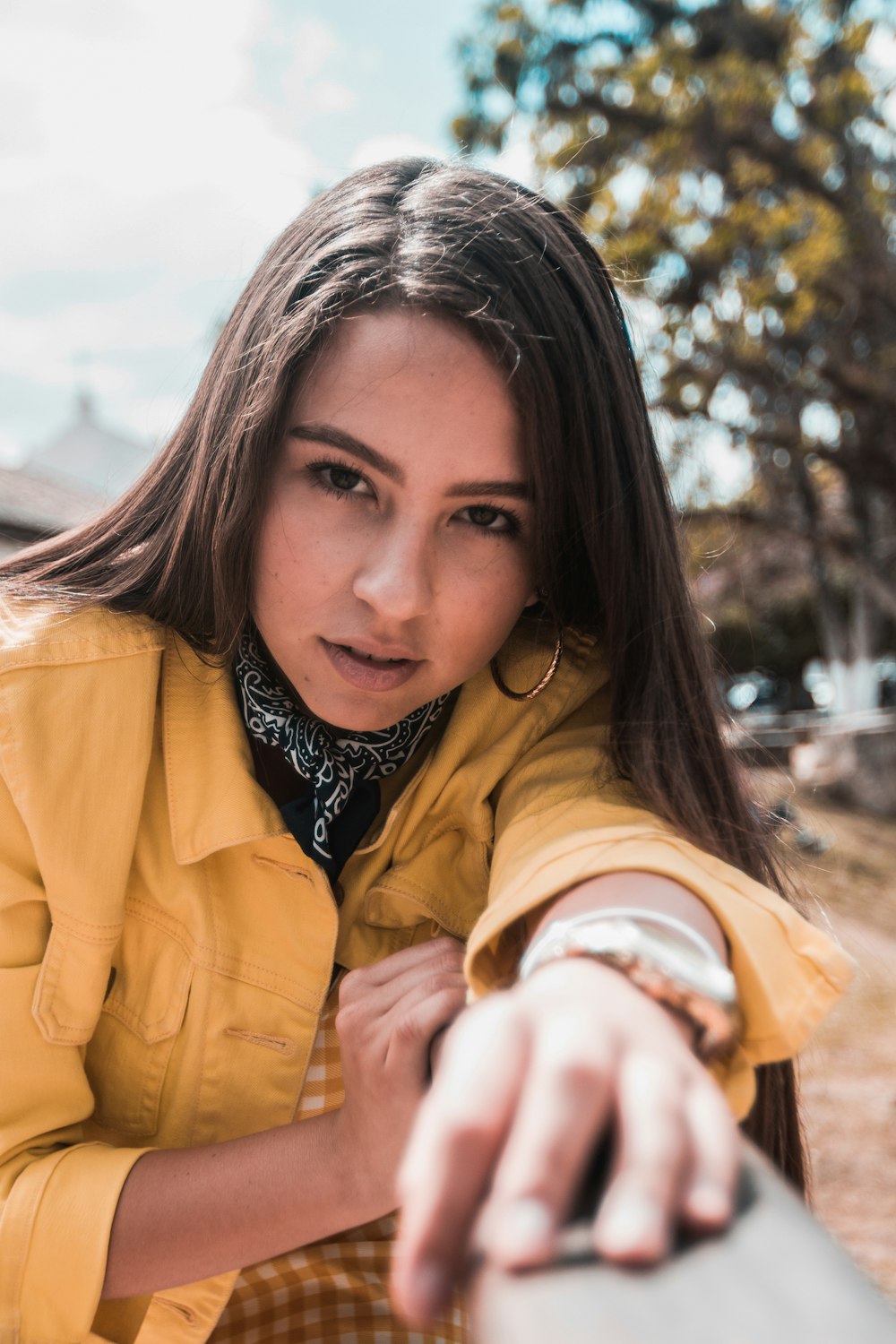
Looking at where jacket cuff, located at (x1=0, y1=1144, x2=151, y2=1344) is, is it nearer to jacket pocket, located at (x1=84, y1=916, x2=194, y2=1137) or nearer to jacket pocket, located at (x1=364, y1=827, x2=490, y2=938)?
jacket pocket, located at (x1=84, y1=916, x2=194, y2=1137)

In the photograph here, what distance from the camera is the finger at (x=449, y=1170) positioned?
1.83 feet

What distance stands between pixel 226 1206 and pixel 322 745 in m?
0.67

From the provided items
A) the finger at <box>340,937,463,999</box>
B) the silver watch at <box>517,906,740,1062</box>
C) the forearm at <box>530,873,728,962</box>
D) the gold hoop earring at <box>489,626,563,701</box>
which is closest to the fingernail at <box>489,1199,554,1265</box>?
the silver watch at <box>517,906,740,1062</box>

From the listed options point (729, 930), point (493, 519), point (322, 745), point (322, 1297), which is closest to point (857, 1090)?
point (322, 1297)

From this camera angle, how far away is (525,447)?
1.60m

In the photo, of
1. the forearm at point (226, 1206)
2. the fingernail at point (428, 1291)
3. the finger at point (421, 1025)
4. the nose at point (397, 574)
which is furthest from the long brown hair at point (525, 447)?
the fingernail at point (428, 1291)

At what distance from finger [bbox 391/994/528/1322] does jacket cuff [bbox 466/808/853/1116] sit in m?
0.42

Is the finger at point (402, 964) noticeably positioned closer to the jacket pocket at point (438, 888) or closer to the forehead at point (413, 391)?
the jacket pocket at point (438, 888)

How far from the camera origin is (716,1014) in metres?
0.82

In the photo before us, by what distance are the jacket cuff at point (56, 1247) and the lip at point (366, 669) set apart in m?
0.69

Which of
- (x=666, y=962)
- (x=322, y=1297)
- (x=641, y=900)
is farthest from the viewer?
(x=322, y=1297)

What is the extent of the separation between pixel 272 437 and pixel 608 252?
768 centimetres

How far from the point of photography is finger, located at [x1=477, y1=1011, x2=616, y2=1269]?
54 centimetres

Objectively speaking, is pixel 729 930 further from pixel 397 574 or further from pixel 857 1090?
pixel 857 1090
